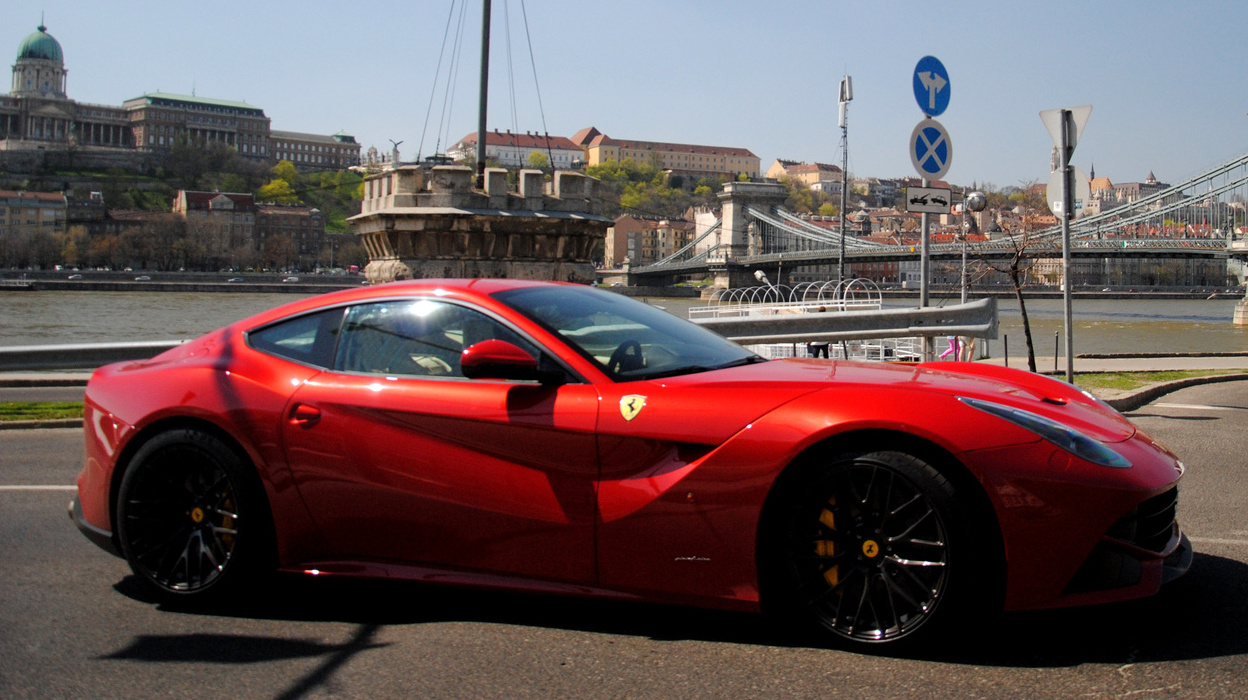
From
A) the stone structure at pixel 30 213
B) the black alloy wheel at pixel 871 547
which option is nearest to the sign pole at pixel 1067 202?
the black alloy wheel at pixel 871 547

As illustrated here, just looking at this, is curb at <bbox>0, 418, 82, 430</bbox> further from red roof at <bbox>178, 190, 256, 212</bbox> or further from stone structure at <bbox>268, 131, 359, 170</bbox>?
stone structure at <bbox>268, 131, 359, 170</bbox>

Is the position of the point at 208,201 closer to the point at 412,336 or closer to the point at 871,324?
the point at 871,324

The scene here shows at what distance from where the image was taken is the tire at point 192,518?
12.0ft

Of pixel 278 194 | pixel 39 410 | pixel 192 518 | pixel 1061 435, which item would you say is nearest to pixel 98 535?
pixel 192 518

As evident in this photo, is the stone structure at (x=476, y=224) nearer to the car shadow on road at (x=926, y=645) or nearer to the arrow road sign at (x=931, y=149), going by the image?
the arrow road sign at (x=931, y=149)

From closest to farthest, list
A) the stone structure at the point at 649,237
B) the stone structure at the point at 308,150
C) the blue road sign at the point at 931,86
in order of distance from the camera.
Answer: the blue road sign at the point at 931,86 < the stone structure at the point at 649,237 < the stone structure at the point at 308,150

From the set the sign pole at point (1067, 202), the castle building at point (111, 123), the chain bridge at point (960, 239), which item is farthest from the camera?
the castle building at point (111, 123)

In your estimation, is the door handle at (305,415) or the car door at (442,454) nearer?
the car door at (442,454)

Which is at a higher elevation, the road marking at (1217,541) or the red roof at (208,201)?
the red roof at (208,201)

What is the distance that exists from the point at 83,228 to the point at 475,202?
111566 mm

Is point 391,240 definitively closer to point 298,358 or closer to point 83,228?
point 298,358

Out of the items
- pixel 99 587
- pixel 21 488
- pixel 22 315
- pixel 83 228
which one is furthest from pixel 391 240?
pixel 83 228

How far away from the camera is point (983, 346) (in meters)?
20.7

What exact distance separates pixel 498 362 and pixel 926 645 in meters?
1.50
